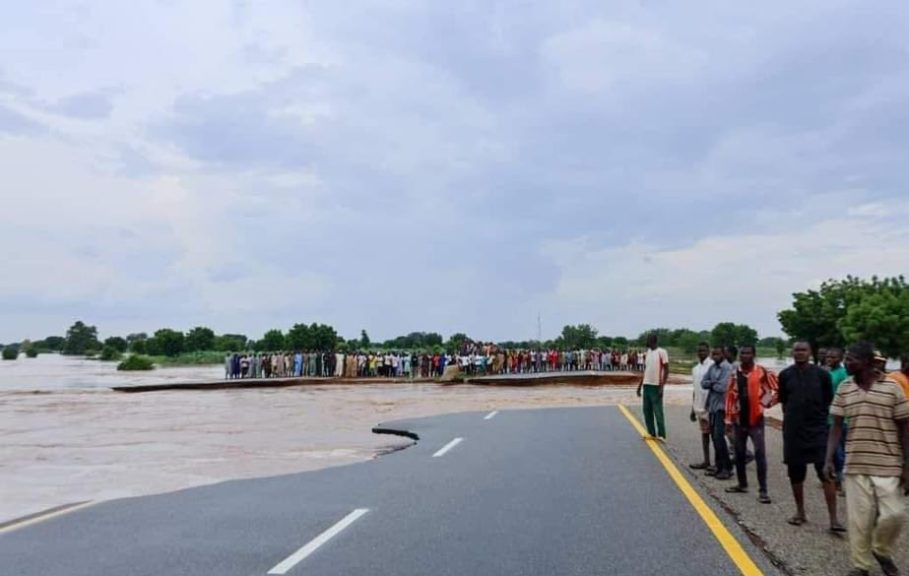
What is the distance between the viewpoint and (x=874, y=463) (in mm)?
5898

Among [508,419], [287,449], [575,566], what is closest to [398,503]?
[575,566]

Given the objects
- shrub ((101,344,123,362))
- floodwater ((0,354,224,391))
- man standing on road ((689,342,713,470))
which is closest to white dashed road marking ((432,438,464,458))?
man standing on road ((689,342,713,470))

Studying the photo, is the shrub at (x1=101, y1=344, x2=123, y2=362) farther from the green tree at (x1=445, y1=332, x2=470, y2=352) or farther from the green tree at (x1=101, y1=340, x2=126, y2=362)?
the green tree at (x1=445, y1=332, x2=470, y2=352)

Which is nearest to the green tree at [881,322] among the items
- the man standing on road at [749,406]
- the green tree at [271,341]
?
the man standing on road at [749,406]

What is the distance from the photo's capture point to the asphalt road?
6.23m

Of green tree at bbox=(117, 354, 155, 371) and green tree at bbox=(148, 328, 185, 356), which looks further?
green tree at bbox=(148, 328, 185, 356)

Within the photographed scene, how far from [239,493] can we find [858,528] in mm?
6645

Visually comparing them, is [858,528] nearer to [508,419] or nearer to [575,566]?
[575,566]

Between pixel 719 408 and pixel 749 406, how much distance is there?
56.6 inches

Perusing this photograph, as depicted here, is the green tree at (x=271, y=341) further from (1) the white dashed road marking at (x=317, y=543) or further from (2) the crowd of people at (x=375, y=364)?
(1) the white dashed road marking at (x=317, y=543)

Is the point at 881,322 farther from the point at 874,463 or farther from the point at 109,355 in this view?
the point at 109,355

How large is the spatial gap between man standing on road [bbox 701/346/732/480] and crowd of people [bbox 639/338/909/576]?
0.01m

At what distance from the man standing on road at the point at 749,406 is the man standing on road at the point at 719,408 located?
0.95 m

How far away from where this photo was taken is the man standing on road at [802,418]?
769cm
